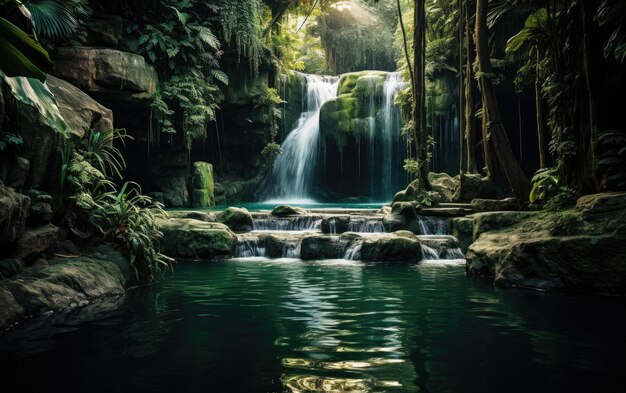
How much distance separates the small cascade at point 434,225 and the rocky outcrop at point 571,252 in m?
3.88

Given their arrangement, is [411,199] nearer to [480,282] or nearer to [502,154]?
[502,154]

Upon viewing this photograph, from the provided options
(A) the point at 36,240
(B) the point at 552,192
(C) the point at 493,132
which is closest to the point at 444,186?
(C) the point at 493,132

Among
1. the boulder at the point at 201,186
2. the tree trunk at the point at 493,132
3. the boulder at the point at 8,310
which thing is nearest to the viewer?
the boulder at the point at 8,310

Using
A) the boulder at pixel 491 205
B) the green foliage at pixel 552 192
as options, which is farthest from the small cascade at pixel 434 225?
the green foliage at pixel 552 192

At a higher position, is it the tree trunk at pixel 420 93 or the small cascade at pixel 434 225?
the tree trunk at pixel 420 93

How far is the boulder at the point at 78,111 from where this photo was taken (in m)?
7.50

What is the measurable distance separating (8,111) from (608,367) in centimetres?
656

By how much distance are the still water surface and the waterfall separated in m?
17.7

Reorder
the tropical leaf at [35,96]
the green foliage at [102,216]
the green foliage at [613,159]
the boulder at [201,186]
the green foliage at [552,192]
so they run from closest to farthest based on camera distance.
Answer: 1. the tropical leaf at [35,96]
2. the green foliage at [102,216]
3. the green foliage at [613,159]
4. the green foliage at [552,192]
5. the boulder at [201,186]

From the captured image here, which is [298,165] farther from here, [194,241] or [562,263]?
[562,263]

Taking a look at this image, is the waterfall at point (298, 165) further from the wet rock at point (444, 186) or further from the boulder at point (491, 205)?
the boulder at point (491, 205)

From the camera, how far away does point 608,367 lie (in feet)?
11.8

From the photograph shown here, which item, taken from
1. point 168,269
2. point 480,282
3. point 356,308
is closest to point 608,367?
point 356,308

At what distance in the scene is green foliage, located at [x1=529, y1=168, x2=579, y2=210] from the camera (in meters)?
8.19
